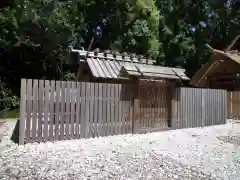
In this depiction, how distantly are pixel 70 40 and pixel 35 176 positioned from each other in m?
19.0

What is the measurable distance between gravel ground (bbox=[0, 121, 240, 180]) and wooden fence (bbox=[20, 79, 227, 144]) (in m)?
0.48

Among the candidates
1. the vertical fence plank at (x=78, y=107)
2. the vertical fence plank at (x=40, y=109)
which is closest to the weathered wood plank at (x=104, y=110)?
the vertical fence plank at (x=78, y=107)

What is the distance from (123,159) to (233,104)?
1367 cm

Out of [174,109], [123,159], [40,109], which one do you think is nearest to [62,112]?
[40,109]

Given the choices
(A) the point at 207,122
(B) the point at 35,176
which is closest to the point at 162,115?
(A) the point at 207,122

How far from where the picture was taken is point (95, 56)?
16.6m

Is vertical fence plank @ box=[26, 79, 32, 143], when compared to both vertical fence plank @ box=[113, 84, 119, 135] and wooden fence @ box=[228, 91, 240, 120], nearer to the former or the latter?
vertical fence plank @ box=[113, 84, 119, 135]

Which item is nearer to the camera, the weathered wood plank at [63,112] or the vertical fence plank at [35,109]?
the vertical fence plank at [35,109]

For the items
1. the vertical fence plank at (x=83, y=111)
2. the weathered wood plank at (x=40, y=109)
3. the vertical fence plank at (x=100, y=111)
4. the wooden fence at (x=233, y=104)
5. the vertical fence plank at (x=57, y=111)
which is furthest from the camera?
the wooden fence at (x=233, y=104)

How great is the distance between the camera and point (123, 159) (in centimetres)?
723

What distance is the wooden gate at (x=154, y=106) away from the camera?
457 inches

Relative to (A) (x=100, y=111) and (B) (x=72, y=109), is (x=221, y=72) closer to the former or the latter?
(A) (x=100, y=111)

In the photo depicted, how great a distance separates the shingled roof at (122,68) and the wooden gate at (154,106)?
0.50m

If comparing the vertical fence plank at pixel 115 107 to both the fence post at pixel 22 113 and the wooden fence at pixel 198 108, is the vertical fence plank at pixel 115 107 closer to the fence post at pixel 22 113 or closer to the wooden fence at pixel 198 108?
the wooden fence at pixel 198 108
